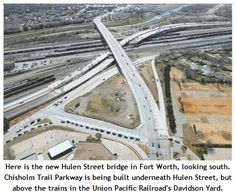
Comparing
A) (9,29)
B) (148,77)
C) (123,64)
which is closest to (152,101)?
(148,77)

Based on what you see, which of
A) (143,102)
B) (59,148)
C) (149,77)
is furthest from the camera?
(149,77)

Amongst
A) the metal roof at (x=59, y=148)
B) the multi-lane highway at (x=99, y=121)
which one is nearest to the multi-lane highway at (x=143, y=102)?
the multi-lane highway at (x=99, y=121)

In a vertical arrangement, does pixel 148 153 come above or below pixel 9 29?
below

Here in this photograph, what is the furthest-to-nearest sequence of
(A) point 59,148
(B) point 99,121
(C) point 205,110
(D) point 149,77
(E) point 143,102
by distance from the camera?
1. (D) point 149,77
2. (E) point 143,102
3. (C) point 205,110
4. (B) point 99,121
5. (A) point 59,148

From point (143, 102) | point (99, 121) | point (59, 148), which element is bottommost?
point (59, 148)

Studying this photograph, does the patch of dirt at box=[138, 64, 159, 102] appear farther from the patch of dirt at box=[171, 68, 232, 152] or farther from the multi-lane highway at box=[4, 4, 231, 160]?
the patch of dirt at box=[171, 68, 232, 152]

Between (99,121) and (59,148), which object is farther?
(99,121)

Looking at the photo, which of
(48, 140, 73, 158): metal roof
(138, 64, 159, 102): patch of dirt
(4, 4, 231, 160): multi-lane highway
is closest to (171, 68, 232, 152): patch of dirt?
(4, 4, 231, 160): multi-lane highway

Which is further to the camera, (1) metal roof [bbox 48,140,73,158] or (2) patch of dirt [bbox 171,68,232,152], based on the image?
(2) patch of dirt [bbox 171,68,232,152]

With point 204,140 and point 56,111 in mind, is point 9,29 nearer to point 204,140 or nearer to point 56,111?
point 56,111

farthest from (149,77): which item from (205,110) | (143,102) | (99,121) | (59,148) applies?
(59,148)

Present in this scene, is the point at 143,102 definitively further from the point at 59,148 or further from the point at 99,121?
the point at 59,148
